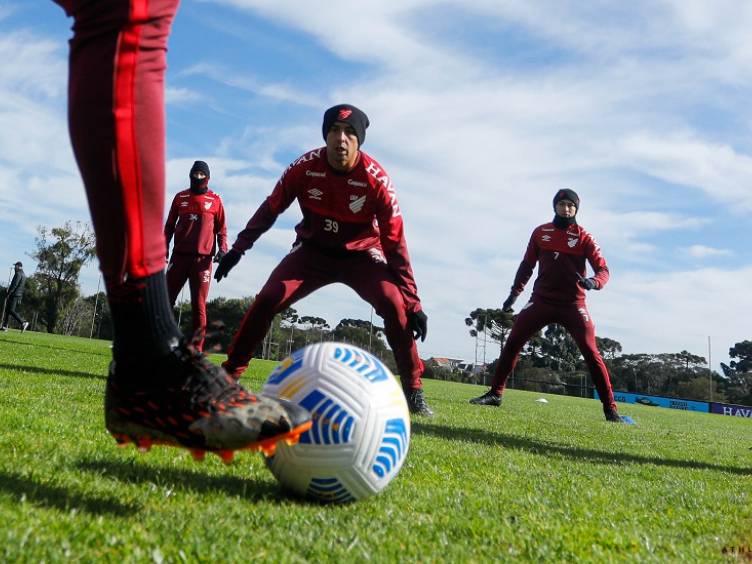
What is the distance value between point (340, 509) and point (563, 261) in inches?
305

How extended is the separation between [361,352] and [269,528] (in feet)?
3.22

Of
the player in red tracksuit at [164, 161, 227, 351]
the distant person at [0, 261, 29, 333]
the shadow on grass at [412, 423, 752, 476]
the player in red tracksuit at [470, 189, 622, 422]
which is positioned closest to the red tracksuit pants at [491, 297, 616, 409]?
the player in red tracksuit at [470, 189, 622, 422]

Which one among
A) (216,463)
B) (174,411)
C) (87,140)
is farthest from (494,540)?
(87,140)

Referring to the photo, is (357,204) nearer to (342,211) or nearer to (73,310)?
(342,211)

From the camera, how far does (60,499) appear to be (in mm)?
2299

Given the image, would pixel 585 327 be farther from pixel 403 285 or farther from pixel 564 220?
pixel 403 285

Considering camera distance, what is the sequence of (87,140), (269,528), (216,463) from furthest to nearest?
1. (216,463)
2. (269,528)
3. (87,140)

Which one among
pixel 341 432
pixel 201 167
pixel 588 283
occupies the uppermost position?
pixel 201 167

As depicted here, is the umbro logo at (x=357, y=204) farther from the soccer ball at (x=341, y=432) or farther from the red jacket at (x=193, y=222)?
the red jacket at (x=193, y=222)

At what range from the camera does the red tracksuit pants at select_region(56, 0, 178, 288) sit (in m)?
1.81

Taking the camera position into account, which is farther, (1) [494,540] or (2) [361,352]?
(2) [361,352]

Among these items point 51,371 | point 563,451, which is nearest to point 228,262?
point 51,371

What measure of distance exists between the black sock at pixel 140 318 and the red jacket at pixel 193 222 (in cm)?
820

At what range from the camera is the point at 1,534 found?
1.83 m
